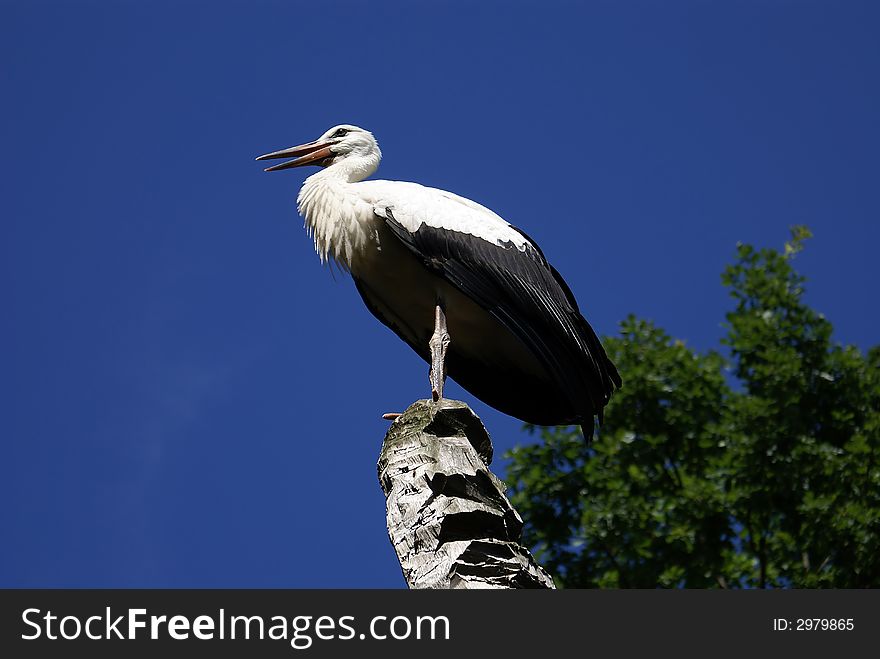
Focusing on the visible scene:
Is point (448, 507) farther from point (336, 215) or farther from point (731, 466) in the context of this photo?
point (731, 466)

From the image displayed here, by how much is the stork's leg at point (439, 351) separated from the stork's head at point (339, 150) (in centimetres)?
168

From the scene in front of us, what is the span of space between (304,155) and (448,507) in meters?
4.26

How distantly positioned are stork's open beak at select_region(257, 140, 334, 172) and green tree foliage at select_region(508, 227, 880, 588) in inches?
205

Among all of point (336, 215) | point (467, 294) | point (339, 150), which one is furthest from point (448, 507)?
point (339, 150)

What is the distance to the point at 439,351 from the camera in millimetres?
6797

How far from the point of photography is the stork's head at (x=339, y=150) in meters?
8.21

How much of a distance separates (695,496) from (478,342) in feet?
20.8

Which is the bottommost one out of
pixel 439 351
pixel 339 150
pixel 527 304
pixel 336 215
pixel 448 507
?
pixel 448 507

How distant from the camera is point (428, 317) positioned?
7.43 m

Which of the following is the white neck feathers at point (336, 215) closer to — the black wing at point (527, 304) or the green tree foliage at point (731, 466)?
the black wing at point (527, 304)

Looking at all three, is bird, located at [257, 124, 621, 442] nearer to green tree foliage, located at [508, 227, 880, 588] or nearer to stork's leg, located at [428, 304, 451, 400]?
stork's leg, located at [428, 304, 451, 400]

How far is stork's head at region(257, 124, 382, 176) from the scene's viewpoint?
8.21 m

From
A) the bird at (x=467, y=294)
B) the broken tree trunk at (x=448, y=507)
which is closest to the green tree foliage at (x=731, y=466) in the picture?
the bird at (x=467, y=294)
